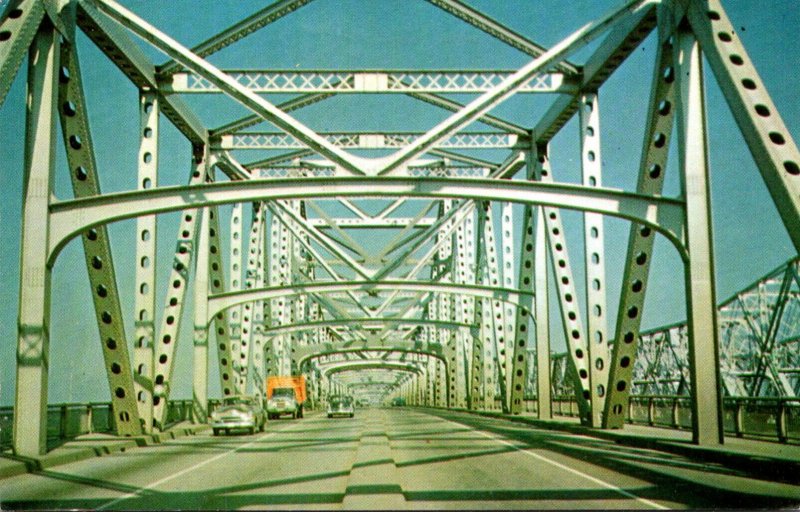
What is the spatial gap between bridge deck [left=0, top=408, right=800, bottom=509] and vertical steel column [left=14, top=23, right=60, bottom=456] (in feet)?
3.90

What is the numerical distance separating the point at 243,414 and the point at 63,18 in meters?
14.6

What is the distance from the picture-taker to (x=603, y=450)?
19.4 m

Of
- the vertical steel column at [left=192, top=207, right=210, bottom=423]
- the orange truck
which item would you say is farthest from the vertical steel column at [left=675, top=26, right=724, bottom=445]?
the orange truck

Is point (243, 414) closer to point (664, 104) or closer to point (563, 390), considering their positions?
point (664, 104)

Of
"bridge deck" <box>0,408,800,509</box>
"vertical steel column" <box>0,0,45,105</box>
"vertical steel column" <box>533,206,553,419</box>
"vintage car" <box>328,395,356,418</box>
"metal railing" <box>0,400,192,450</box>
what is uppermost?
"vertical steel column" <box>0,0,45,105</box>

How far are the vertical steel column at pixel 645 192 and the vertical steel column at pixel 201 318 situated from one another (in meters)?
15.9

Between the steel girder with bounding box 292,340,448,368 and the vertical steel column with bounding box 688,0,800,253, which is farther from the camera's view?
the steel girder with bounding box 292,340,448,368

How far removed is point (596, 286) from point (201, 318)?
14526 mm

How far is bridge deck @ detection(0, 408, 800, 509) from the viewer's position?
11.0 metres

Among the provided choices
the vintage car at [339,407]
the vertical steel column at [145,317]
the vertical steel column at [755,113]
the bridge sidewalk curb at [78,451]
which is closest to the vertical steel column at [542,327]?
the bridge sidewalk curb at [78,451]

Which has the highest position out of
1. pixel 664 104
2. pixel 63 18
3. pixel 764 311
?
pixel 63 18

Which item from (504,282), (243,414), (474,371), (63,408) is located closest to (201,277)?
(243,414)

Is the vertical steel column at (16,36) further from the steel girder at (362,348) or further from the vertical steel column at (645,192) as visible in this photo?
the steel girder at (362,348)

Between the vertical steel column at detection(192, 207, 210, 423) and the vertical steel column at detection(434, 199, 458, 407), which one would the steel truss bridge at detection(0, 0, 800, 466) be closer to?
the vertical steel column at detection(192, 207, 210, 423)
